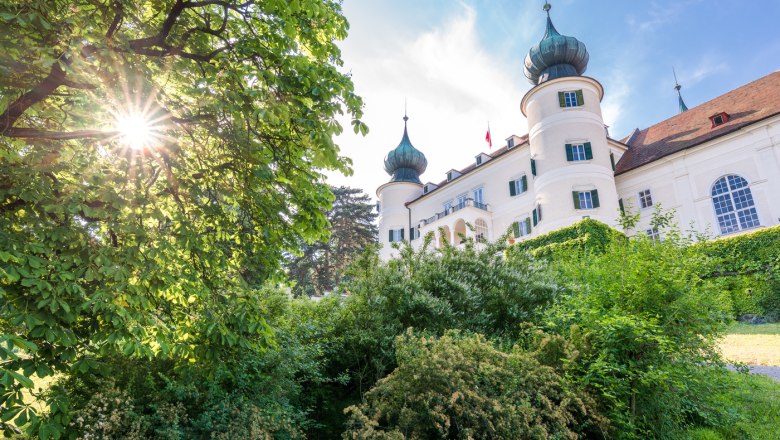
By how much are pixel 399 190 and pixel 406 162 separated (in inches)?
129

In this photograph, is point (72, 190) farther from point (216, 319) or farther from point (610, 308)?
point (610, 308)

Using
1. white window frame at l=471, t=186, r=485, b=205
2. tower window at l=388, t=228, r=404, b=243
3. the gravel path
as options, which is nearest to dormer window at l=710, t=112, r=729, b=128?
white window frame at l=471, t=186, r=485, b=205

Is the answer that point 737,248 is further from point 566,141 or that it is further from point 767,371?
point 767,371


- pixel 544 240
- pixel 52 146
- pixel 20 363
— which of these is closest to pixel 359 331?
pixel 20 363

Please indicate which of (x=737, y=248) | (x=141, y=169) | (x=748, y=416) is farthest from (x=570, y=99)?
(x=141, y=169)

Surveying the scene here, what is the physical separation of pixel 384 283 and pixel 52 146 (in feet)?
15.8

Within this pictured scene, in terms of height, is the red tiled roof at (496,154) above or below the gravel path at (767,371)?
above

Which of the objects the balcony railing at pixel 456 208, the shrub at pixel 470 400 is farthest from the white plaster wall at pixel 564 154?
the shrub at pixel 470 400

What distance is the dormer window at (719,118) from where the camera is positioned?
2225cm

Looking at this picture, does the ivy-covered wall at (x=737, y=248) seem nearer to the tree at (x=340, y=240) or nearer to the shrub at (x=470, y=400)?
the shrub at (x=470, y=400)

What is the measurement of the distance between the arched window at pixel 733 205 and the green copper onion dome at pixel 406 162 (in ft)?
80.6

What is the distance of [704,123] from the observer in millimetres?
23656

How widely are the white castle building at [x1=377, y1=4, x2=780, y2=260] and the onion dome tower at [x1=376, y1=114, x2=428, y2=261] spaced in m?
8.28

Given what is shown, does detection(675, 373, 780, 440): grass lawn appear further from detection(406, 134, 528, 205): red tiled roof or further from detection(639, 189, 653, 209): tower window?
detection(406, 134, 528, 205): red tiled roof
